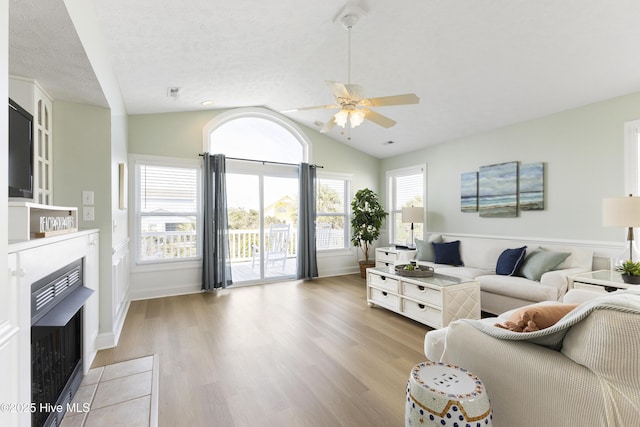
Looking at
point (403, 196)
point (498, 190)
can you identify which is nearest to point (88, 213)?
point (498, 190)

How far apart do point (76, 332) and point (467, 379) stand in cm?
260

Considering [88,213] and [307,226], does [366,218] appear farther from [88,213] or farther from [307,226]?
[88,213]

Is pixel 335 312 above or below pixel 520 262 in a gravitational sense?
below

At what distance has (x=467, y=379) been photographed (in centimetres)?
131

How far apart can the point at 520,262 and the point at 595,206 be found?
3.33 ft

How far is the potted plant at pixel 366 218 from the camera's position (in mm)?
5703

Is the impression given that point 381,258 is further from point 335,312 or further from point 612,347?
point 612,347

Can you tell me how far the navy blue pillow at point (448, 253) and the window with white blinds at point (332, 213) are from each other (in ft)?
6.76

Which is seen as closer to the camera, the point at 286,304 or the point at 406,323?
the point at 406,323

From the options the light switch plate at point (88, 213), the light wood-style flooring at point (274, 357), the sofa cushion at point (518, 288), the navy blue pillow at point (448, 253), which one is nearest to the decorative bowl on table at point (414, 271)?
the light wood-style flooring at point (274, 357)

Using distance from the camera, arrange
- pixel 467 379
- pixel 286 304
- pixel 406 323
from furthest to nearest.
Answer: pixel 286 304 → pixel 406 323 → pixel 467 379

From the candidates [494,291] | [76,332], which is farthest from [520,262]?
[76,332]

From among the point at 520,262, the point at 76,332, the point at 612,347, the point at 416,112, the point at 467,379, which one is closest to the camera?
the point at 612,347

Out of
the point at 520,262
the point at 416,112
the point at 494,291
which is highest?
the point at 416,112
